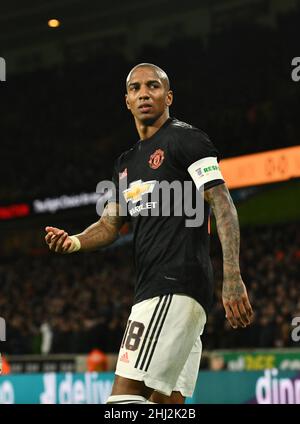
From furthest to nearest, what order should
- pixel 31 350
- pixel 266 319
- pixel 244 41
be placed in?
pixel 244 41
pixel 31 350
pixel 266 319

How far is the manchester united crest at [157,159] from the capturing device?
4012 mm

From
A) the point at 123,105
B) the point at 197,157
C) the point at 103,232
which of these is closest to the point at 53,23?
the point at 123,105

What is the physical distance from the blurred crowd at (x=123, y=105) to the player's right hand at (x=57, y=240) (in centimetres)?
1272

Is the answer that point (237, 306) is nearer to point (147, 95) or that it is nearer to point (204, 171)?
point (204, 171)

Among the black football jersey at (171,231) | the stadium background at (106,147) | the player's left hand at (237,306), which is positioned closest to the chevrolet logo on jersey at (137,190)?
the black football jersey at (171,231)

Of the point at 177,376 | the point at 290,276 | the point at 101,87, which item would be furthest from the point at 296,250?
the point at 177,376

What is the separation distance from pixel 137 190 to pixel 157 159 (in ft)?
0.60

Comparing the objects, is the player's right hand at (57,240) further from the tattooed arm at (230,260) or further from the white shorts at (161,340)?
the tattooed arm at (230,260)

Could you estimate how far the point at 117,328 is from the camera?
52.2ft

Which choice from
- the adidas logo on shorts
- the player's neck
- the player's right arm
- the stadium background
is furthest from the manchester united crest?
the stadium background

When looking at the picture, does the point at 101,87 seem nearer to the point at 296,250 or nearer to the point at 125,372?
the point at 296,250

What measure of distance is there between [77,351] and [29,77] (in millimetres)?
13753

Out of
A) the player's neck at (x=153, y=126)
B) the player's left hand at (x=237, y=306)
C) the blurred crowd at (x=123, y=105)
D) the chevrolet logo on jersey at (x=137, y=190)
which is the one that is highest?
the blurred crowd at (x=123, y=105)

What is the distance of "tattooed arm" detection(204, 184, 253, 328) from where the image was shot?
11.7 ft
